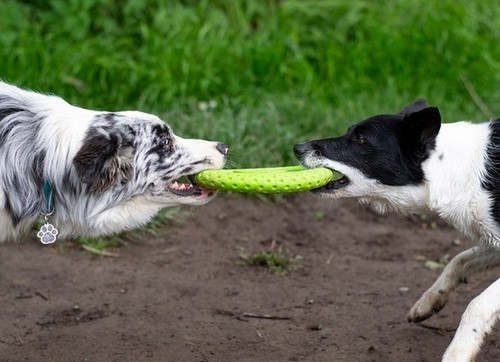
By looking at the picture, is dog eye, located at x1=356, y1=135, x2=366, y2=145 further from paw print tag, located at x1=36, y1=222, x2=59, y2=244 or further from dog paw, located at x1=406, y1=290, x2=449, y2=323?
paw print tag, located at x1=36, y1=222, x2=59, y2=244

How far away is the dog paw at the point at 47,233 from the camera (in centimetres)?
493

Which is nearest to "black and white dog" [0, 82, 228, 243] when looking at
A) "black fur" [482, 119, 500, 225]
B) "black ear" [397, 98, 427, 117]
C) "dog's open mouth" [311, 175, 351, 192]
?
"dog's open mouth" [311, 175, 351, 192]

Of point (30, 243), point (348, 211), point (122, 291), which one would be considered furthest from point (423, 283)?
point (30, 243)

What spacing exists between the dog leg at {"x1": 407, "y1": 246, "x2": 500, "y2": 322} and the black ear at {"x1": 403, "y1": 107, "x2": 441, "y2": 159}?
0.78 meters

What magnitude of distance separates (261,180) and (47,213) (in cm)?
113

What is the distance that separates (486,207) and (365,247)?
2.30 metres

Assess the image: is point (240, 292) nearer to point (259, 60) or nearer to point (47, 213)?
point (47, 213)

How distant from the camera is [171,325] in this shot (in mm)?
5883

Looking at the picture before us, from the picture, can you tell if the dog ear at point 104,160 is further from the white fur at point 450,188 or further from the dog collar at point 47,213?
the white fur at point 450,188

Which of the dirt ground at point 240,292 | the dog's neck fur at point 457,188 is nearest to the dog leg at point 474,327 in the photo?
the dog's neck fur at point 457,188

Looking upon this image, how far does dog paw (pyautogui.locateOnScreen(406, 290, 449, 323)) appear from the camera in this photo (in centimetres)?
564

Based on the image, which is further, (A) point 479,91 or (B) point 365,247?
(A) point 479,91

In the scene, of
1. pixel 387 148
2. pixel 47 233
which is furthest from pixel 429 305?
pixel 47 233

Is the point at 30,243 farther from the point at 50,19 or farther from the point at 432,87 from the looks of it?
the point at 432,87
